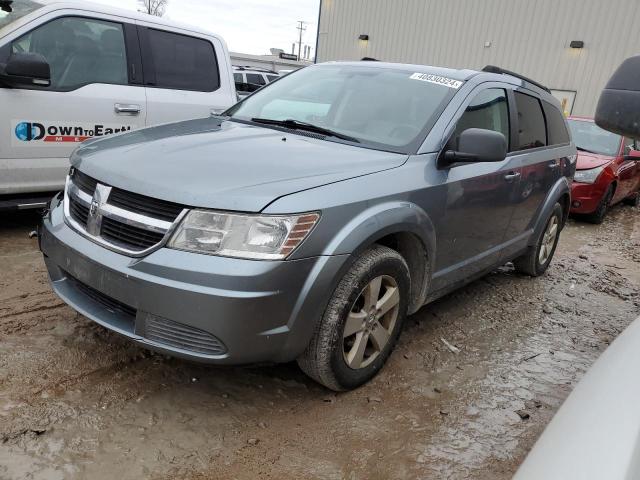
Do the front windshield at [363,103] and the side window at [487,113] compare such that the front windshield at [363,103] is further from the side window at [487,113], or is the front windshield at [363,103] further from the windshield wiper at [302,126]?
the side window at [487,113]

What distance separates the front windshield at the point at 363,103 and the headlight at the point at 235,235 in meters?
1.01

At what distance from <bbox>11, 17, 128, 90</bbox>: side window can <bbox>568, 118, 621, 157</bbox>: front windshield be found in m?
7.21

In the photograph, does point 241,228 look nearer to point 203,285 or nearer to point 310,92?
point 203,285

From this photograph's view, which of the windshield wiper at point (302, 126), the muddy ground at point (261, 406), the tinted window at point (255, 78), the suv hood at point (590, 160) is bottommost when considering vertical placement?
the muddy ground at point (261, 406)

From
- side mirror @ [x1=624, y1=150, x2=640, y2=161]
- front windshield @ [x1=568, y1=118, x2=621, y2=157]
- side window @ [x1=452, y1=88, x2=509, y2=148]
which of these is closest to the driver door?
side window @ [x1=452, y1=88, x2=509, y2=148]

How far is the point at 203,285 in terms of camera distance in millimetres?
2131

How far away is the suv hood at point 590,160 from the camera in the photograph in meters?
7.97

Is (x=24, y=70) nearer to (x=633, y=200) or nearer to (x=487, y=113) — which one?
(x=487, y=113)

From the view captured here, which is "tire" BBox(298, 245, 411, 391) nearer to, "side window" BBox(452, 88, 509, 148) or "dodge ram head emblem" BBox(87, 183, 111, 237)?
"side window" BBox(452, 88, 509, 148)

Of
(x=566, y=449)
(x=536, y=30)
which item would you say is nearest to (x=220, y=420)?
(x=566, y=449)

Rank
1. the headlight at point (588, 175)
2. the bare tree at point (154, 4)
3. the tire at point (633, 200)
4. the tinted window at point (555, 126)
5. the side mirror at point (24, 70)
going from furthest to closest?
Result: the bare tree at point (154, 4) < the tire at point (633, 200) < the headlight at point (588, 175) < the tinted window at point (555, 126) < the side mirror at point (24, 70)

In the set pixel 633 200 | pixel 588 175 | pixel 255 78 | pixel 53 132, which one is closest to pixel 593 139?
pixel 588 175

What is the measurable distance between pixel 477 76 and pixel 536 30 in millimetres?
16255

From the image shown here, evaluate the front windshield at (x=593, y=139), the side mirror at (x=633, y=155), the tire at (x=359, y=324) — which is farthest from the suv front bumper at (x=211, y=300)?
the side mirror at (x=633, y=155)
